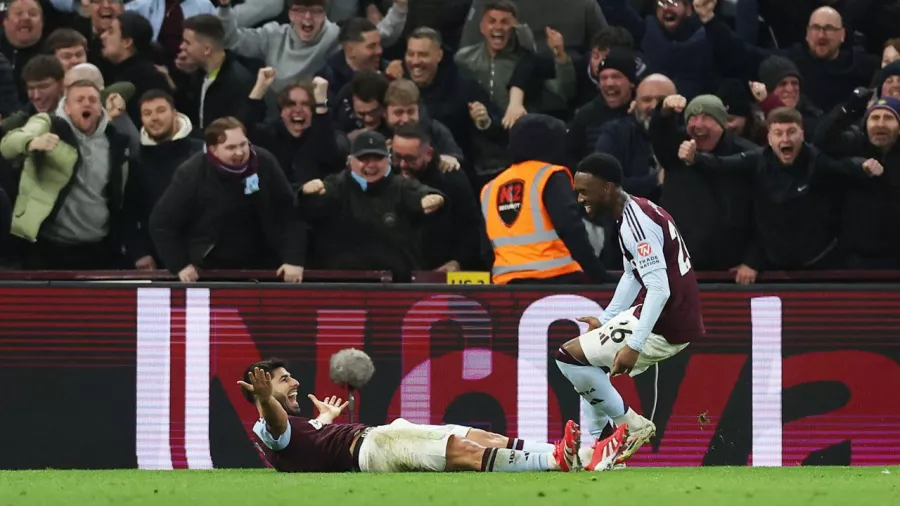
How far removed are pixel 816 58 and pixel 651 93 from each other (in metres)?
2.07

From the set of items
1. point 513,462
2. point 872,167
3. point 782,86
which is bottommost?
point 513,462

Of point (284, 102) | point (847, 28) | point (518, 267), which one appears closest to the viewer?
point (518, 267)

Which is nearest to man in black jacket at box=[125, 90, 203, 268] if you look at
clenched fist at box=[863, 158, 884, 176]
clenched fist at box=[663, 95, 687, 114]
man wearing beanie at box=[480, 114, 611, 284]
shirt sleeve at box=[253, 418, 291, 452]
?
man wearing beanie at box=[480, 114, 611, 284]

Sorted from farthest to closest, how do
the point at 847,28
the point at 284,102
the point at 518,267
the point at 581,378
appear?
the point at 847,28
the point at 284,102
the point at 518,267
the point at 581,378

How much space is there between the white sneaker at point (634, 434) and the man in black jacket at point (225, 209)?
122 inches

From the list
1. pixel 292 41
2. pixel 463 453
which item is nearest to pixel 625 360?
pixel 463 453

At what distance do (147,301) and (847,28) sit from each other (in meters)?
6.60

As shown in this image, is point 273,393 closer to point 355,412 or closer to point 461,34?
point 355,412

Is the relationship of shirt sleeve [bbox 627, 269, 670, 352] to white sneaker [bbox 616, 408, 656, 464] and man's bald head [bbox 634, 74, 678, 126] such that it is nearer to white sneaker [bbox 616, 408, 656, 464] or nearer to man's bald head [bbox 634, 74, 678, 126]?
white sneaker [bbox 616, 408, 656, 464]

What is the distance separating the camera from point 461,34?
14852 millimetres

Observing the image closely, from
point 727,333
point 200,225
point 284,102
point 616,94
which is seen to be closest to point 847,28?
point 616,94

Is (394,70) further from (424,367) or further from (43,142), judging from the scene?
(43,142)

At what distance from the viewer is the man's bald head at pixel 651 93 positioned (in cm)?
1309

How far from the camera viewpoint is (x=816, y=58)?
14.4 m
